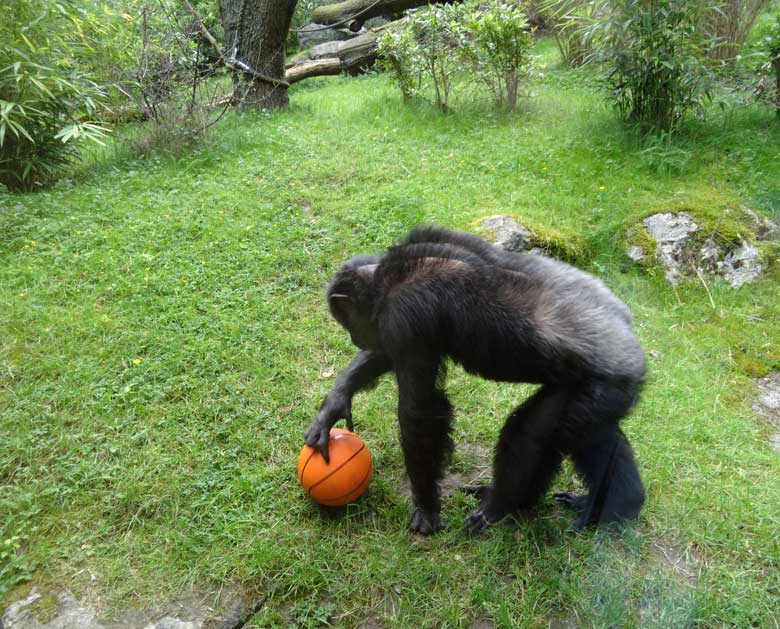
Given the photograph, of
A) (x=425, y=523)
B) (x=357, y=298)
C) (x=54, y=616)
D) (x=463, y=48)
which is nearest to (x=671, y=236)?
(x=357, y=298)

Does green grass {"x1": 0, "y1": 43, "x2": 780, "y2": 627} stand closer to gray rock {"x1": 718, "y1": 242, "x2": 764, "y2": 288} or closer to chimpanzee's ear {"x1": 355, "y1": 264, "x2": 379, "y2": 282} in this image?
gray rock {"x1": 718, "y1": 242, "x2": 764, "y2": 288}

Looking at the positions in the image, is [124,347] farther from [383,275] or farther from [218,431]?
[383,275]

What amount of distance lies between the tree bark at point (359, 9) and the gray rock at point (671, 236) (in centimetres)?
1158

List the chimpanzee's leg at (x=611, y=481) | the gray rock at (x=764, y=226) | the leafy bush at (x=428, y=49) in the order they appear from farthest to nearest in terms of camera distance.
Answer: the leafy bush at (x=428, y=49) < the gray rock at (x=764, y=226) < the chimpanzee's leg at (x=611, y=481)

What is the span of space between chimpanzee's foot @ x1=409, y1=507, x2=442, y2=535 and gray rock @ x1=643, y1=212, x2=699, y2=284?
10.8 feet

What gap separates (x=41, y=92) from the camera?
6.44 metres

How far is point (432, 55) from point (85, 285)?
619cm

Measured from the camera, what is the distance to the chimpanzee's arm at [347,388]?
3.37 metres

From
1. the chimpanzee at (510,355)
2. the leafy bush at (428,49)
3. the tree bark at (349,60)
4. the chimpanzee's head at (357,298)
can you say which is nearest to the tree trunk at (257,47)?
the leafy bush at (428,49)

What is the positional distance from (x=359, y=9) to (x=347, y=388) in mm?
14219

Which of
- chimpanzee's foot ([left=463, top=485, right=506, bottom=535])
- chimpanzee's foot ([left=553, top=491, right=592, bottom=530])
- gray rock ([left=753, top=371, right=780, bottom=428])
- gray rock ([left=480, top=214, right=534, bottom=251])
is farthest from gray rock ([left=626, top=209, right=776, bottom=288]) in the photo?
chimpanzee's foot ([left=463, top=485, right=506, bottom=535])

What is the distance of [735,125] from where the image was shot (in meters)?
7.18

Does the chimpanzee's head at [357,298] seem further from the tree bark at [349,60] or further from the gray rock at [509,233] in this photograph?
the tree bark at [349,60]

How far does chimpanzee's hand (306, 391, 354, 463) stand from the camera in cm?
322
